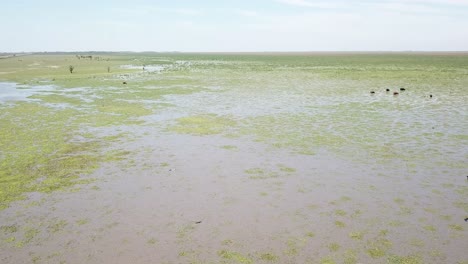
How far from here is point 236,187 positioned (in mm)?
10148

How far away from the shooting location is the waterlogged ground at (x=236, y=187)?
7031 millimetres

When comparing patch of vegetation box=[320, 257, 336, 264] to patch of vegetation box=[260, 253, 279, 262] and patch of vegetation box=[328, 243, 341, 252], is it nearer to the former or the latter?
patch of vegetation box=[328, 243, 341, 252]

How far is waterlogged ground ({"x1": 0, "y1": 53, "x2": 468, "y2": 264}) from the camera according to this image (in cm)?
703

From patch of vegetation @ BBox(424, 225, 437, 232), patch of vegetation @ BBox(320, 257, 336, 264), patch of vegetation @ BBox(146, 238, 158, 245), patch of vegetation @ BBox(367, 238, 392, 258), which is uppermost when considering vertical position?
patch of vegetation @ BBox(424, 225, 437, 232)

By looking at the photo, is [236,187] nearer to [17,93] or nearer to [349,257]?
[349,257]

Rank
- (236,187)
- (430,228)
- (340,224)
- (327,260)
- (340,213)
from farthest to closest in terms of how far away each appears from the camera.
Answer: (236,187) < (340,213) < (340,224) < (430,228) < (327,260)

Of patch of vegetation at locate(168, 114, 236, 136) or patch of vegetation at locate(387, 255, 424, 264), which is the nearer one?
patch of vegetation at locate(387, 255, 424, 264)

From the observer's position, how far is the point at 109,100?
1058 inches

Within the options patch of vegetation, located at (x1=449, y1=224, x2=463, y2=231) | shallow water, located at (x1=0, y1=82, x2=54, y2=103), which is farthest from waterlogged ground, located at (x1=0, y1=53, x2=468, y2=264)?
shallow water, located at (x1=0, y1=82, x2=54, y2=103)

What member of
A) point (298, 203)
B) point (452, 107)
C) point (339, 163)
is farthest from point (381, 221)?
point (452, 107)

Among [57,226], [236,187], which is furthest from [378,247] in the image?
[57,226]

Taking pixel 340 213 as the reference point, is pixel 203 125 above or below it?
above

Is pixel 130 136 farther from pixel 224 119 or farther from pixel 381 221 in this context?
pixel 381 221

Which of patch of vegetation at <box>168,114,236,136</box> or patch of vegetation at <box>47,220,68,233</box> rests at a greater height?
patch of vegetation at <box>168,114,236,136</box>
